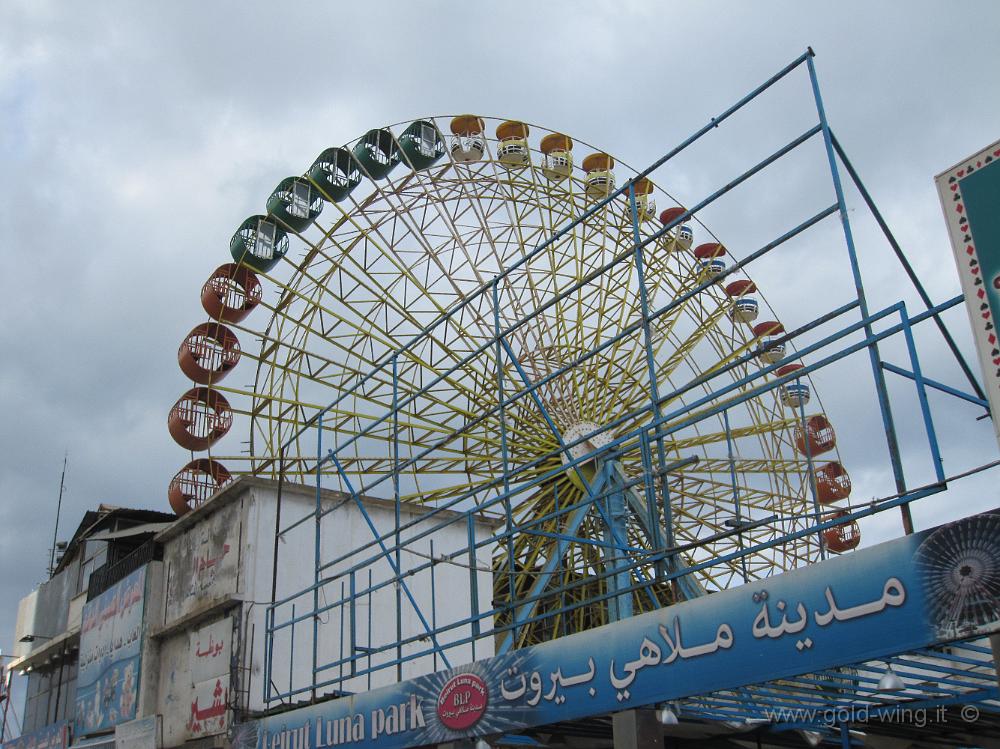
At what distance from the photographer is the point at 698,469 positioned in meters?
21.3

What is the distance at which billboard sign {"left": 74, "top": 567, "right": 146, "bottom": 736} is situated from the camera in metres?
18.8

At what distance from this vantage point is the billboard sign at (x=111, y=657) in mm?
18844

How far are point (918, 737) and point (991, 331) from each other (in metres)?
5.87

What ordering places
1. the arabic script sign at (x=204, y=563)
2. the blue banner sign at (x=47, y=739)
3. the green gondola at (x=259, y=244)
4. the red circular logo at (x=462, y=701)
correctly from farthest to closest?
the blue banner sign at (x=47, y=739), the green gondola at (x=259, y=244), the arabic script sign at (x=204, y=563), the red circular logo at (x=462, y=701)

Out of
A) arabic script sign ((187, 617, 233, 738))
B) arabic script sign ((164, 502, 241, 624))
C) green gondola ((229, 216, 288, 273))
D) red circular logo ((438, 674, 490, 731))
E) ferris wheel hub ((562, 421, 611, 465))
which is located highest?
green gondola ((229, 216, 288, 273))

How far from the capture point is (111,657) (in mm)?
20078

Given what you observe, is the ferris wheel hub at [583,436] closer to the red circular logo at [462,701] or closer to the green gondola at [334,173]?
the green gondola at [334,173]

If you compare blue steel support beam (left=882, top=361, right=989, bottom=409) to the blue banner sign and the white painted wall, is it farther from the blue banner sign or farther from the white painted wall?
the blue banner sign

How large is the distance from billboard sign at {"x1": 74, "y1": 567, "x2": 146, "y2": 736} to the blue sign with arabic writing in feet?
32.8

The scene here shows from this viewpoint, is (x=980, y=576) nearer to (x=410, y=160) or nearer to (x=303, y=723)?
(x=303, y=723)

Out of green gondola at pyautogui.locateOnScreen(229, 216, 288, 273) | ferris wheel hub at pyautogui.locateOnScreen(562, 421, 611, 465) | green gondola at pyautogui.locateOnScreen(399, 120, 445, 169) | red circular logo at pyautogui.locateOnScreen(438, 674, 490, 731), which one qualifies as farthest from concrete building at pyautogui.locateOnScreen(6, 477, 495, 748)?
green gondola at pyautogui.locateOnScreen(399, 120, 445, 169)

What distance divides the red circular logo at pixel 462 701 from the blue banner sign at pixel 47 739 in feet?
48.6

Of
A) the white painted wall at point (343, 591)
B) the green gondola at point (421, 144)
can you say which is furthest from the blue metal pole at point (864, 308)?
the green gondola at point (421, 144)

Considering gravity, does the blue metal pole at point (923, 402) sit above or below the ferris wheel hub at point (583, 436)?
below
